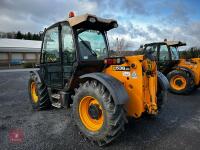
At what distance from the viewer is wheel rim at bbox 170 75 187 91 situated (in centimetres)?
796

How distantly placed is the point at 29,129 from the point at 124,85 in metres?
2.23

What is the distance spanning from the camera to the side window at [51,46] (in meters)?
4.53

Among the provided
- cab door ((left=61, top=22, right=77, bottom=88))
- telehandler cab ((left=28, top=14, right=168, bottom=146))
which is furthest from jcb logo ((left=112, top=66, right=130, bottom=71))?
cab door ((left=61, top=22, right=77, bottom=88))

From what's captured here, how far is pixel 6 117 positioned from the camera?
4871mm

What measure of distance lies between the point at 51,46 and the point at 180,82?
5.72 meters

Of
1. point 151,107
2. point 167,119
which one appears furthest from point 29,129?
point 167,119

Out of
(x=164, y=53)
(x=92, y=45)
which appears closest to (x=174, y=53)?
(x=164, y=53)

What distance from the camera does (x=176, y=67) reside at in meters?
8.30

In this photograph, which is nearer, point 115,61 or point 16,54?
point 115,61

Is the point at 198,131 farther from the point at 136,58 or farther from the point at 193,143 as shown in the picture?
the point at 136,58

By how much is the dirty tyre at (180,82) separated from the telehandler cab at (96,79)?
13.0ft

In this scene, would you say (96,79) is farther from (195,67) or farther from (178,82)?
(195,67)

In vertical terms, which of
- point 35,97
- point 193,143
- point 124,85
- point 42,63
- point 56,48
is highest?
point 56,48

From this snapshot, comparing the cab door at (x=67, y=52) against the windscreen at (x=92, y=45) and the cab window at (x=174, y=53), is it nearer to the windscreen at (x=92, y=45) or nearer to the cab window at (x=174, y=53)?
the windscreen at (x=92, y=45)
